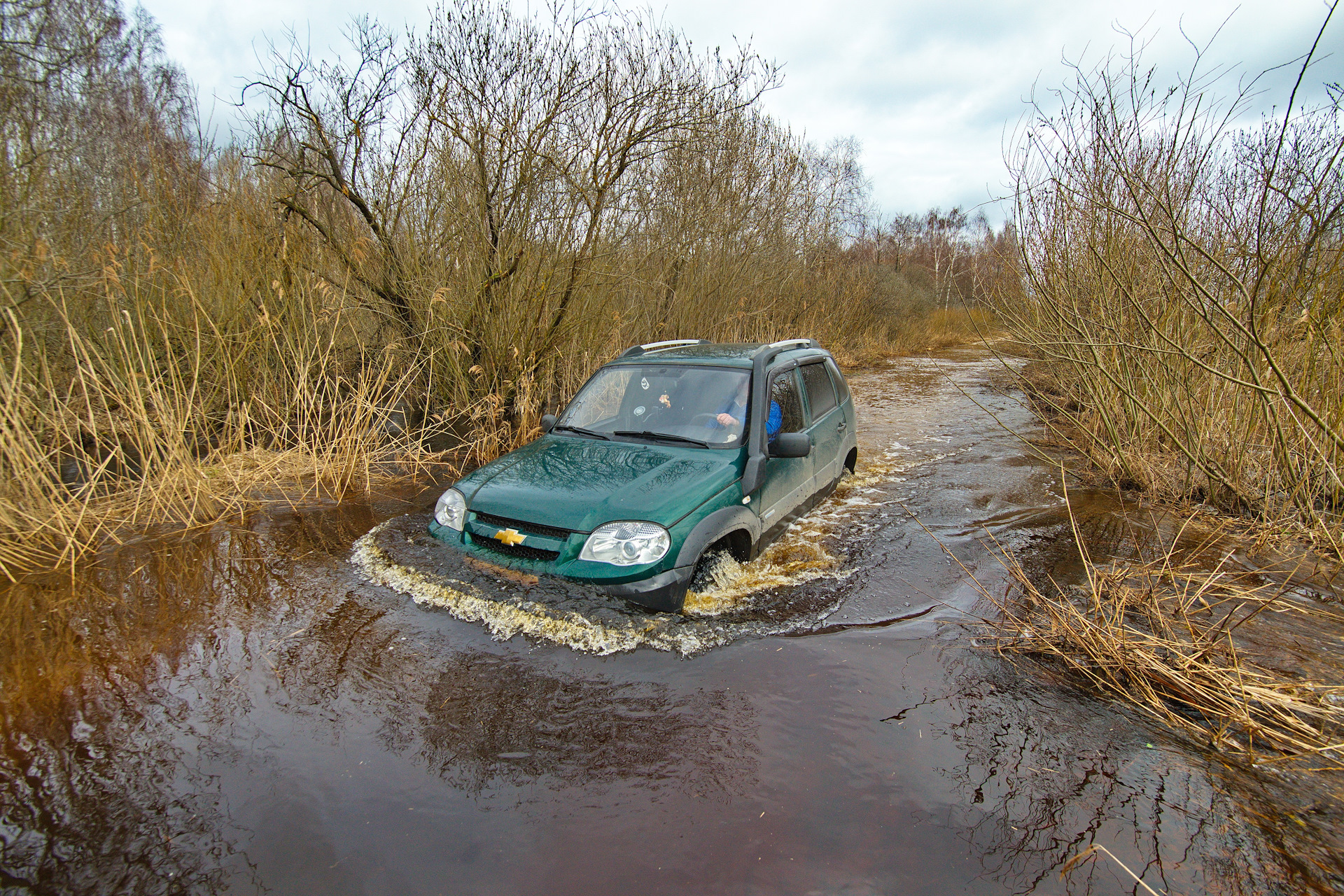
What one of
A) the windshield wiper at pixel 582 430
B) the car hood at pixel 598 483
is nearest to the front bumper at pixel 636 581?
the car hood at pixel 598 483

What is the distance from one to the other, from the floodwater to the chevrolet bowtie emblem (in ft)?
0.87

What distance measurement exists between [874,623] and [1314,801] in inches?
79.3

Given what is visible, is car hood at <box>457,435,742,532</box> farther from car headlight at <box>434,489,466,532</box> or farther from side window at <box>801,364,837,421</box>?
side window at <box>801,364,837,421</box>

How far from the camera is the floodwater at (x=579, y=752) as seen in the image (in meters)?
2.27

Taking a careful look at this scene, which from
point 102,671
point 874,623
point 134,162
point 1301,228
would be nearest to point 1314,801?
point 874,623

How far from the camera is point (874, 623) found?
409 centimetres

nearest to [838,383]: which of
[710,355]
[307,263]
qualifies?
[710,355]

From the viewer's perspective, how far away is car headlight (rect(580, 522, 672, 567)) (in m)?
3.61

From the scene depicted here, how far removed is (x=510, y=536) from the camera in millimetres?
3789

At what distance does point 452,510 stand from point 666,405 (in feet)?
5.51

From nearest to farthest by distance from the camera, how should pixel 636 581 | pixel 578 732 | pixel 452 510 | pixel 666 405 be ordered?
pixel 578 732, pixel 636 581, pixel 452 510, pixel 666 405

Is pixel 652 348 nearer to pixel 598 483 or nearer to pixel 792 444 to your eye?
pixel 792 444

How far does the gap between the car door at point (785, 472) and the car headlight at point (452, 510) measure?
198 cm

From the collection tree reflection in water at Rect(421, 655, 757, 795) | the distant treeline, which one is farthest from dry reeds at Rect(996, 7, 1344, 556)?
tree reflection in water at Rect(421, 655, 757, 795)
